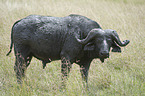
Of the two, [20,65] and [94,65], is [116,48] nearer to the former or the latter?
[94,65]

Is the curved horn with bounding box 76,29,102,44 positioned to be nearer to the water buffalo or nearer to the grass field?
the water buffalo

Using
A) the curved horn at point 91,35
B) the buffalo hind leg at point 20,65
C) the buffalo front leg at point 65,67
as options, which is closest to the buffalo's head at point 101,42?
the curved horn at point 91,35

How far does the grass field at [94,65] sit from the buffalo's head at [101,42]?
33.3 inches

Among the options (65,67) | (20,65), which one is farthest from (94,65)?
(20,65)

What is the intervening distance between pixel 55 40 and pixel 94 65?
181cm

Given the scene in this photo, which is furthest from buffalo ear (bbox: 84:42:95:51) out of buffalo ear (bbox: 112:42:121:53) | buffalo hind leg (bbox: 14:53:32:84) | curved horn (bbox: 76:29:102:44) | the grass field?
buffalo hind leg (bbox: 14:53:32:84)

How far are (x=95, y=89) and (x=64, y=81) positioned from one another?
2.81 feet

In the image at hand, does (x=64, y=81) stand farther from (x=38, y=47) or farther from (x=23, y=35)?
(x=23, y=35)

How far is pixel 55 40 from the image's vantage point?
4.89 m

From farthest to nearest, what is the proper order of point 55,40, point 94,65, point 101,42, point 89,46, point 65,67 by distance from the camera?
point 94,65 → point 55,40 → point 65,67 → point 89,46 → point 101,42

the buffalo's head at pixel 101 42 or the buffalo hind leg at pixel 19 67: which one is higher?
the buffalo's head at pixel 101 42

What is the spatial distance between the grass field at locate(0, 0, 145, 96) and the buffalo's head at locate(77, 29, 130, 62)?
85 cm

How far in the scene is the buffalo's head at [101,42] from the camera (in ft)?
13.5

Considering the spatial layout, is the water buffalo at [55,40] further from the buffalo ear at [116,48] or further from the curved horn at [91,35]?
the curved horn at [91,35]
